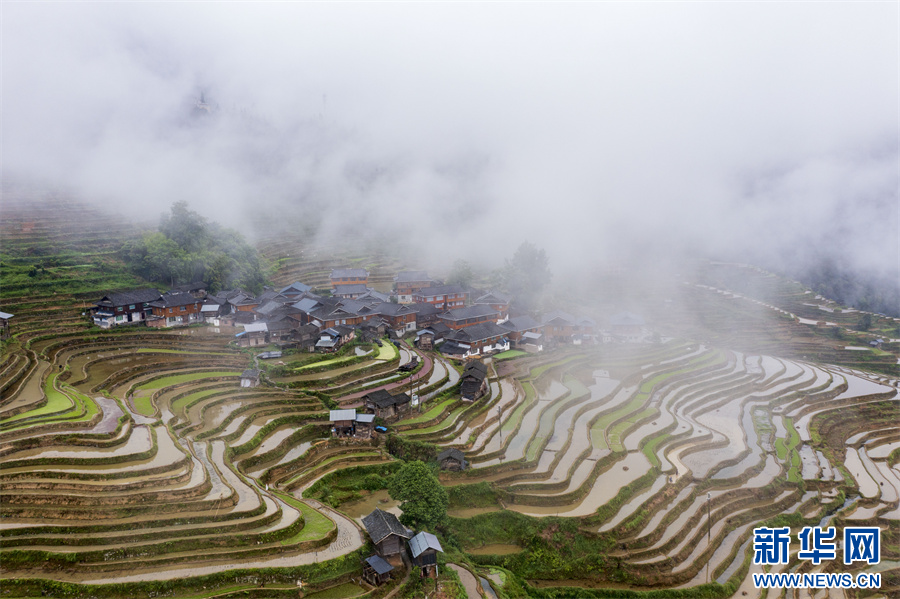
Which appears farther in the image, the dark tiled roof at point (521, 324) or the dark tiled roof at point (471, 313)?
the dark tiled roof at point (521, 324)

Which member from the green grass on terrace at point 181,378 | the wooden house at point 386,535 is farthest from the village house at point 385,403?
the wooden house at point 386,535

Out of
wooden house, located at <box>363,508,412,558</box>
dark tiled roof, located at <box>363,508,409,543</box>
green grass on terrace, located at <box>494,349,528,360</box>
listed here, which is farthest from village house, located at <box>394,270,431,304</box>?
wooden house, located at <box>363,508,412,558</box>

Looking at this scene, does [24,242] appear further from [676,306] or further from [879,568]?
[676,306]

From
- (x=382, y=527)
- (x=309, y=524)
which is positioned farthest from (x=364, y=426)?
(x=382, y=527)

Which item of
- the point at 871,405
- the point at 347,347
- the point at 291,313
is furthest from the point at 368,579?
the point at 871,405

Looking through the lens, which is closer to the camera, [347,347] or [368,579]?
[368,579]

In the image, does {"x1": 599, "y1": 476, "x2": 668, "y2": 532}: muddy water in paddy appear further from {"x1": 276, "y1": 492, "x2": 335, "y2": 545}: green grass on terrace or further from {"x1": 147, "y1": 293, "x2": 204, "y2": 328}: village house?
{"x1": 147, "y1": 293, "x2": 204, "y2": 328}: village house

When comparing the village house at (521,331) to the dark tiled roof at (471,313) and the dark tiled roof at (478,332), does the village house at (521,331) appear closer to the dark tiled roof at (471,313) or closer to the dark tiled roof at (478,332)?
the dark tiled roof at (478,332)
